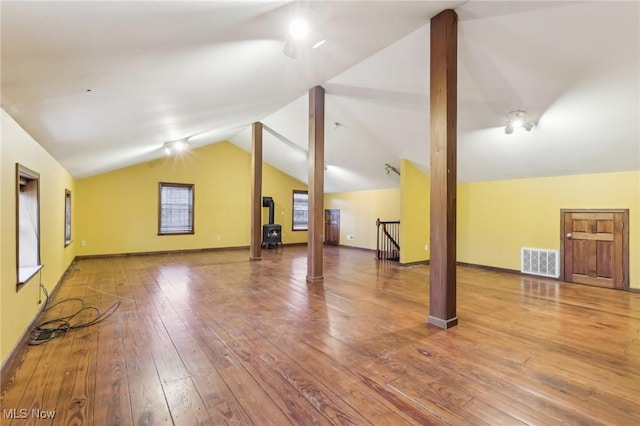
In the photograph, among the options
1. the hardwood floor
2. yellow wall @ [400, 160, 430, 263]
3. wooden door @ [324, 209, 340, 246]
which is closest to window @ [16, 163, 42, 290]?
the hardwood floor

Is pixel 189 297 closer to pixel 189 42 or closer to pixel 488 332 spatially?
pixel 189 42

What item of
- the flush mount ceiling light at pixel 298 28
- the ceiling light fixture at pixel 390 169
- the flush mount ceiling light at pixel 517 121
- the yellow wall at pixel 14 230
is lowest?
the yellow wall at pixel 14 230

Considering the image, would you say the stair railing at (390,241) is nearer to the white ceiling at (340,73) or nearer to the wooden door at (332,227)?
the wooden door at (332,227)

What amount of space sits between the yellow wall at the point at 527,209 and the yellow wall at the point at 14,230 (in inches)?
285

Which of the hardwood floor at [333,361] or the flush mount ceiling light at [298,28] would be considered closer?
the hardwood floor at [333,361]

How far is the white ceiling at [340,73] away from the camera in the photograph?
1721mm

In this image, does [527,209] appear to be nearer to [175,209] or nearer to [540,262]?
[540,262]

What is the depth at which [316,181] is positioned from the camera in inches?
200

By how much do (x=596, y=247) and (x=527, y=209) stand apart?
1.19m

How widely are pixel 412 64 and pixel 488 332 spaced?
10.8 feet

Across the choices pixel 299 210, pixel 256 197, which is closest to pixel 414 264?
pixel 256 197

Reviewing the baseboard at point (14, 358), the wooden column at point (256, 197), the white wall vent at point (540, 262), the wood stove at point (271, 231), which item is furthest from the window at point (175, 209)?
the white wall vent at point (540, 262)

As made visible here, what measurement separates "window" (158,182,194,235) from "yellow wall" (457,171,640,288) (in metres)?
7.28

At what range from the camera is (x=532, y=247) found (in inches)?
225
